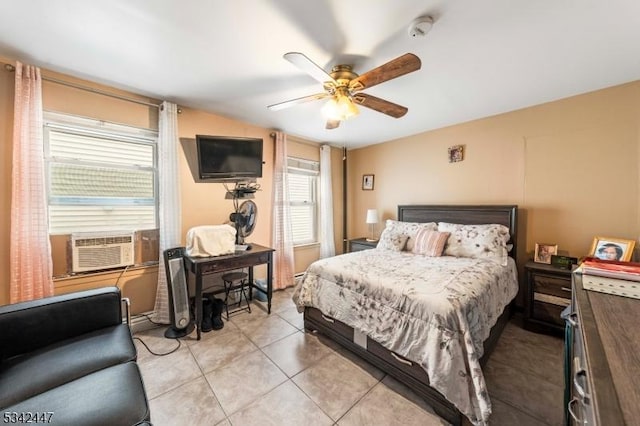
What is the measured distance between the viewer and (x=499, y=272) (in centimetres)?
219

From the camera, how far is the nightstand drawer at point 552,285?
2223 millimetres

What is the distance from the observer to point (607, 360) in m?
0.64

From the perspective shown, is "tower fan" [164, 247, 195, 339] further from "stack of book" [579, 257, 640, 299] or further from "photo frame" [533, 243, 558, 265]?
"photo frame" [533, 243, 558, 265]

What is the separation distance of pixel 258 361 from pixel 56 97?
2.83 meters

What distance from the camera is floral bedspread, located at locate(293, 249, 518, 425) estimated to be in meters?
1.36

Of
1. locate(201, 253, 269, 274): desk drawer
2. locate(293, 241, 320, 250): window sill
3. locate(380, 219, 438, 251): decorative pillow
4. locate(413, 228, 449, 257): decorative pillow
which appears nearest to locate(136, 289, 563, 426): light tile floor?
locate(201, 253, 269, 274): desk drawer

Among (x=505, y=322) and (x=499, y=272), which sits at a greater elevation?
(x=499, y=272)

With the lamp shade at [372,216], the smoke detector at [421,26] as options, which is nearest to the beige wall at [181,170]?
the lamp shade at [372,216]

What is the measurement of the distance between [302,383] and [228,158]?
2.41 metres

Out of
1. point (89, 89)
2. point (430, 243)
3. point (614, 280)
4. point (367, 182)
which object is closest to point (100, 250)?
point (89, 89)

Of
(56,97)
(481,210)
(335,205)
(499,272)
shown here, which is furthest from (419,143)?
(56,97)

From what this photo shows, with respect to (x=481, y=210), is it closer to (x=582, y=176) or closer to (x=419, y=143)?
(x=582, y=176)

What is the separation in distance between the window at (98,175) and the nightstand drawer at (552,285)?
396 cm

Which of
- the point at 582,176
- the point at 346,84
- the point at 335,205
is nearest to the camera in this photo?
the point at 346,84
